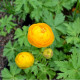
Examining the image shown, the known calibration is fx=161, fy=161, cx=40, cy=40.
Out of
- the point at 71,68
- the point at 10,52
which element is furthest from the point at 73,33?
the point at 10,52

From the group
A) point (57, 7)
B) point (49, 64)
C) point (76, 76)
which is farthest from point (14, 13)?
point (76, 76)

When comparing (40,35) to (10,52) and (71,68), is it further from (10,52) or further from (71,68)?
(10,52)

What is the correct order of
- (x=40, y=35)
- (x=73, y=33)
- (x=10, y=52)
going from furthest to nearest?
(x=10, y=52), (x=73, y=33), (x=40, y=35)

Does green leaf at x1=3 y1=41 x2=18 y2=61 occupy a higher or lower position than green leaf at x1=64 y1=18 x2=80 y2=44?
lower

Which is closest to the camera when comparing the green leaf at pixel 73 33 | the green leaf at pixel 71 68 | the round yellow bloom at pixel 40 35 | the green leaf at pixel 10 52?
the round yellow bloom at pixel 40 35

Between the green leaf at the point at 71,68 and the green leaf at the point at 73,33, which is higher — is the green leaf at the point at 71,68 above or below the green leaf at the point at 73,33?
below

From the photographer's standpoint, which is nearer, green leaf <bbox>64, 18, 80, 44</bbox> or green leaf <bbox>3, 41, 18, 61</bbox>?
green leaf <bbox>64, 18, 80, 44</bbox>

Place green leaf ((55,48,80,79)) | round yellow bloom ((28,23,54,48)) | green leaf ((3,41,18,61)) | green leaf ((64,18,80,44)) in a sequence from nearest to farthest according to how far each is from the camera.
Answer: round yellow bloom ((28,23,54,48))
green leaf ((55,48,80,79))
green leaf ((64,18,80,44))
green leaf ((3,41,18,61))

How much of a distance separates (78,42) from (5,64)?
120cm

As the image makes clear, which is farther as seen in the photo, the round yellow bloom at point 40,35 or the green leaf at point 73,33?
the green leaf at point 73,33

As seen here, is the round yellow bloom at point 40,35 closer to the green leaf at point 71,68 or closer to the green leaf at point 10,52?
the green leaf at point 71,68

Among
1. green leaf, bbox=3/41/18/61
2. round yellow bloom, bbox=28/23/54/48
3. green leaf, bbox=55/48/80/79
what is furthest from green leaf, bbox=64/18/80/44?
green leaf, bbox=3/41/18/61

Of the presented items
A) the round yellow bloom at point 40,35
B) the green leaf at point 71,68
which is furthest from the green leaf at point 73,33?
the round yellow bloom at point 40,35

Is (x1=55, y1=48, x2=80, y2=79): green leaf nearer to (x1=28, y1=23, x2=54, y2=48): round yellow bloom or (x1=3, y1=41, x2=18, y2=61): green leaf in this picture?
(x1=28, y1=23, x2=54, y2=48): round yellow bloom
